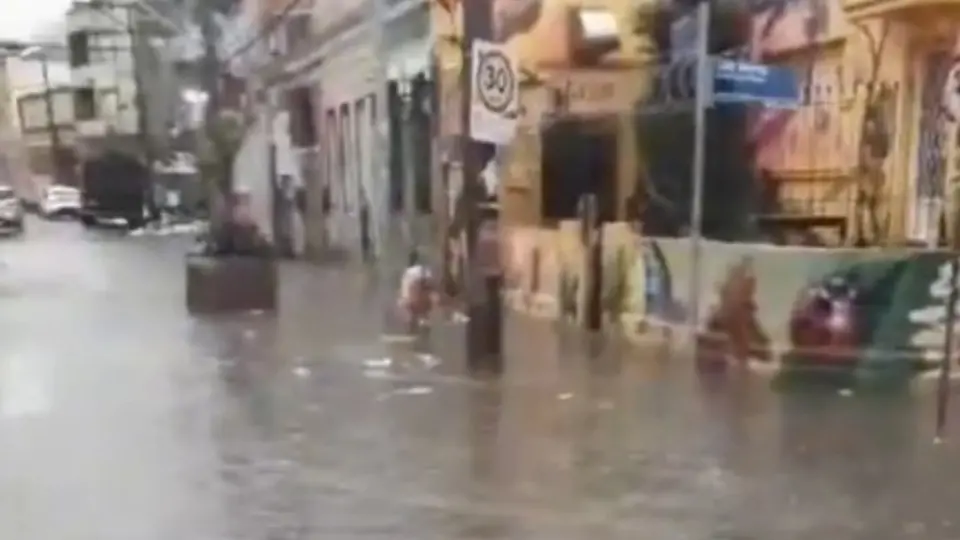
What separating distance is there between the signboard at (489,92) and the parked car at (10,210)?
3120 cm

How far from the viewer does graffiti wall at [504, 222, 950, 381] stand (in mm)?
15375

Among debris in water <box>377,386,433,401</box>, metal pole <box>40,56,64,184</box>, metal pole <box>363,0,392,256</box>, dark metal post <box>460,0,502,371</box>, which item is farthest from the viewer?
metal pole <box>40,56,64,184</box>

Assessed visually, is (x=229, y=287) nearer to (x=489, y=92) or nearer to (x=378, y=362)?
(x=378, y=362)

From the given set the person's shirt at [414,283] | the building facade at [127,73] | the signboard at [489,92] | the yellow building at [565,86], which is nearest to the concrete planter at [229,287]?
the person's shirt at [414,283]

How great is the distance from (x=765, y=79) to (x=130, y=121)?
87.7ft

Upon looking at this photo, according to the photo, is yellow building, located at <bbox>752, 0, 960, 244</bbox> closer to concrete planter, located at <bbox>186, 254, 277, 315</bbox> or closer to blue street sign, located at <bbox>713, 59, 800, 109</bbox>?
blue street sign, located at <bbox>713, 59, 800, 109</bbox>

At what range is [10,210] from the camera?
45.2 metres

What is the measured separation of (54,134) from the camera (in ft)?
141

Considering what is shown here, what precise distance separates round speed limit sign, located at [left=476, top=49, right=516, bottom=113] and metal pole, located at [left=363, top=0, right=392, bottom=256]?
33.8 ft

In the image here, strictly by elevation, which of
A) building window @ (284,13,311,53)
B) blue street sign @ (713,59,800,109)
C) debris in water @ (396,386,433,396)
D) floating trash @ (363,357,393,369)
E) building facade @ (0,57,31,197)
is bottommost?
floating trash @ (363,357,393,369)

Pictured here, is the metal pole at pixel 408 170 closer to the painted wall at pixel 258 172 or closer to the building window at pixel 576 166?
the painted wall at pixel 258 172

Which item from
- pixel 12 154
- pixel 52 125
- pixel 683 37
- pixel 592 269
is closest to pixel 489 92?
pixel 683 37

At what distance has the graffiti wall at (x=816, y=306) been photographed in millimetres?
15375

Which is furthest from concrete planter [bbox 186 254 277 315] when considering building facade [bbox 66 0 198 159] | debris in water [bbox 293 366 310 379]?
building facade [bbox 66 0 198 159]
